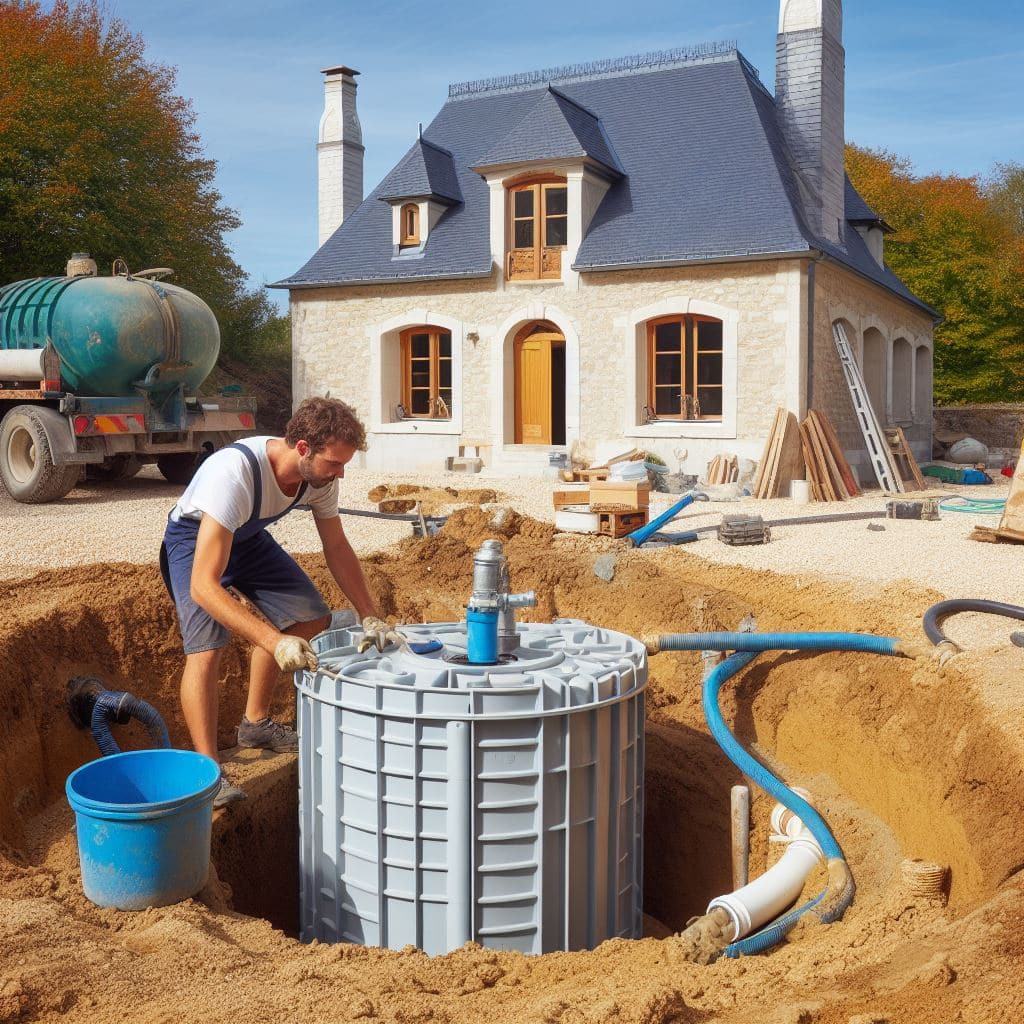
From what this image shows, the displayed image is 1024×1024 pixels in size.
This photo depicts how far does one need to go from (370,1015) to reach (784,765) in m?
3.47

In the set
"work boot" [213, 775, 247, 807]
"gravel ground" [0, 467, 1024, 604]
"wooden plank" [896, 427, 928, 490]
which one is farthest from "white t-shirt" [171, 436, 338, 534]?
"wooden plank" [896, 427, 928, 490]

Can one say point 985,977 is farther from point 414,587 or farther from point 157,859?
point 414,587

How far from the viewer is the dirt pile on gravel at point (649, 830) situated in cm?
286

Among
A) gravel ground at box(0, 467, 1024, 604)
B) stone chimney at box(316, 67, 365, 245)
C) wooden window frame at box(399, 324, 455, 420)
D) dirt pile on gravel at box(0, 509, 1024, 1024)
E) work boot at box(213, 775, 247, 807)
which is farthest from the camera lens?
stone chimney at box(316, 67, 365, 245)

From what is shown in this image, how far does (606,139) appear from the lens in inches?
741

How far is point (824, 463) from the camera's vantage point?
15211 mm

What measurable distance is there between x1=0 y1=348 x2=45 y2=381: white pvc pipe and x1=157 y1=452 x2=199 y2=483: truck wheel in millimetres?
2375

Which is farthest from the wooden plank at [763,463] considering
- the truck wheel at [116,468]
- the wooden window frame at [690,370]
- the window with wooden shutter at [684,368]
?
the truck wheel at [116,468]

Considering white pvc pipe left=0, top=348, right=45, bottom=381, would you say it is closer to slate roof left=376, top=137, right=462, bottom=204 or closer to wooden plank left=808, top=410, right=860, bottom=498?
slate roof left=376, top=137, right=462, bottom=204

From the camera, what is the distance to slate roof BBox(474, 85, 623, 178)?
1723 centimetres

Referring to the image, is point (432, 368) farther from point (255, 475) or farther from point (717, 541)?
point (255, 475)

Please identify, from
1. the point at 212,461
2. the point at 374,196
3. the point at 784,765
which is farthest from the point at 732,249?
the point at 212,461

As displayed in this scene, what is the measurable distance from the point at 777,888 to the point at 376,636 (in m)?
2.03

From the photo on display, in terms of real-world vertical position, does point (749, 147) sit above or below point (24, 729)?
above
